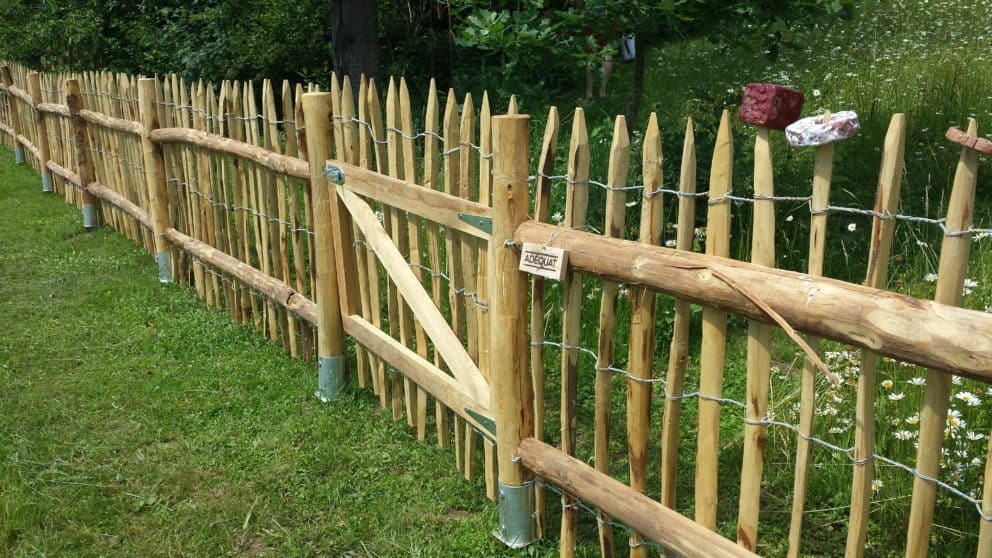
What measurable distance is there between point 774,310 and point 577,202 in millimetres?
915

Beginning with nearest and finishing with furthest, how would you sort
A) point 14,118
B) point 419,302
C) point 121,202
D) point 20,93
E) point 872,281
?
point 872,281 < point 419,302 < point 121,202 < point 20,93 < point 14,118

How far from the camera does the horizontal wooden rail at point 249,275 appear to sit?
5089mm

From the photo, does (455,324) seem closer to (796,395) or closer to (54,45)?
(796,395)

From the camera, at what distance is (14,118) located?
12.5m

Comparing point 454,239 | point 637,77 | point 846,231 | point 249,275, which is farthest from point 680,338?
point 637,77

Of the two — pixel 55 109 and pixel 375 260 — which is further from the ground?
pixel 55 109

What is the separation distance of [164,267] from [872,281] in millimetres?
5955

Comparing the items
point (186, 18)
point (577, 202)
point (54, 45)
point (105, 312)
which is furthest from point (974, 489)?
point (54, 45)

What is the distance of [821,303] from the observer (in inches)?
86.5

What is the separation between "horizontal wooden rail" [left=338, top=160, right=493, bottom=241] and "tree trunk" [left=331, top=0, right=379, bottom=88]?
15.2 ft

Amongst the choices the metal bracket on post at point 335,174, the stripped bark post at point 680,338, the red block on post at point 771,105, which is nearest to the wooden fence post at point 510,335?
the stripped bark post at point 680,338

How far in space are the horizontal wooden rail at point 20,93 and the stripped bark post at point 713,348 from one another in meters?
10.1

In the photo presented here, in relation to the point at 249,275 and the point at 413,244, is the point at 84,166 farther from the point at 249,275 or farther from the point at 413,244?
the point at 413,244

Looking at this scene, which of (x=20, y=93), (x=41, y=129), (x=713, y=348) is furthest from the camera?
(x=20, y=93)
